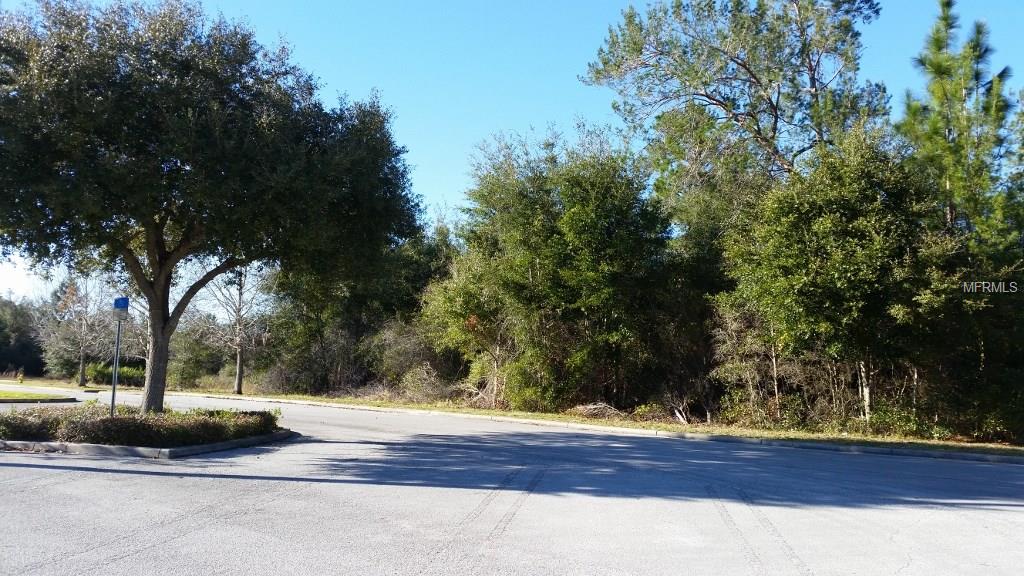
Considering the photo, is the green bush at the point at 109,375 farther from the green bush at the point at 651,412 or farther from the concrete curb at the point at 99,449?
the concrete curb at the point at 99,449

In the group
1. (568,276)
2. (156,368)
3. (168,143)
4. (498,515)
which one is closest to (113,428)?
(156,368)

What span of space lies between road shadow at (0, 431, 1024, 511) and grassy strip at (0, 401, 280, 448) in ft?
3.24

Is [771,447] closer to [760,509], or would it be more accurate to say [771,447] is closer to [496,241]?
[760,509]

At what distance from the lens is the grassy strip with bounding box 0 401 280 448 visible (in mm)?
11906

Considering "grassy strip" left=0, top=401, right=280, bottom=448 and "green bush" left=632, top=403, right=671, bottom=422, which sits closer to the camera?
"grassy strip" left=0, top=401, right=280, bottom=448

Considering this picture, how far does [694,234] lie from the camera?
2297 centimetres

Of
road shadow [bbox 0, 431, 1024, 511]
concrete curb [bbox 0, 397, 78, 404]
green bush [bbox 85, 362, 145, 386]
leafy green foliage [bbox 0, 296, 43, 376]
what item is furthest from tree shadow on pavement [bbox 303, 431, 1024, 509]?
leafy green foliage [bbox 0, 296, 43, 376]

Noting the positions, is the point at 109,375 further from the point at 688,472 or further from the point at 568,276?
the point at 688,472

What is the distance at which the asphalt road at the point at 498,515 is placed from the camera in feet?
19.6

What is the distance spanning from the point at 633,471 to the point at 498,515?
4.14 meters

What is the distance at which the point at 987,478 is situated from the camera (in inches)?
464

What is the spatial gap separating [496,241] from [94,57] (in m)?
16.3

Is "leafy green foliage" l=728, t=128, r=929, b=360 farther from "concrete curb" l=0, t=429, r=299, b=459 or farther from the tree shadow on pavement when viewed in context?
"concrete curb" l=0, t=429, r=299, b=459

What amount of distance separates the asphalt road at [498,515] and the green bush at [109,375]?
3237 centimetres
